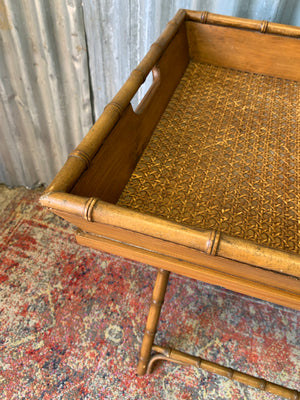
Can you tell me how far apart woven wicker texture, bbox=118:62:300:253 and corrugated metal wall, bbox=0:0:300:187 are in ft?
0.96

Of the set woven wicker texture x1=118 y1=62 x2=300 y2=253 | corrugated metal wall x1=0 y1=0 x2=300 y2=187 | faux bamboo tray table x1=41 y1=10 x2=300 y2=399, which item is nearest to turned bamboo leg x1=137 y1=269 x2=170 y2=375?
faux bamboo tray table x1=41 y1=10 x2=300 y2=399

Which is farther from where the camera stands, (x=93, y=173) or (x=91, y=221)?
(x=93, y=173)

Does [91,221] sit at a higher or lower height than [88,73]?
higher

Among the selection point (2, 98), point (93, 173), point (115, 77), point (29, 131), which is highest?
point (93, 173)

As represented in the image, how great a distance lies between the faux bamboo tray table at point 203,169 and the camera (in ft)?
1.85

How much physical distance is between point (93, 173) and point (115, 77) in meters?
0.94

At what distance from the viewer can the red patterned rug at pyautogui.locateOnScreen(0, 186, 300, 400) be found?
1159 mm

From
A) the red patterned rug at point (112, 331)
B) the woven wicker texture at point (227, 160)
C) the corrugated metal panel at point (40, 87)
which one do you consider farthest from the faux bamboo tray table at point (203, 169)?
the corrugated metal panel at point (40, 87)

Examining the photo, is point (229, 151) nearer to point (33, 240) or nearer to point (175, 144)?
point (175, 144)

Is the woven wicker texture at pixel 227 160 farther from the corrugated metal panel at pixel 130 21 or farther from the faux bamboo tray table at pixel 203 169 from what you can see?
the corrugated metal panel at pixel 130 21

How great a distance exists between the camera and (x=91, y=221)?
1.89 ft

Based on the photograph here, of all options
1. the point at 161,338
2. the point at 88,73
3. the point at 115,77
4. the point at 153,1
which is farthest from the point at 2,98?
the point at 161,338

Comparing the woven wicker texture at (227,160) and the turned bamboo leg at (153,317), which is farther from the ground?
the woven wicker texture at (227,160)

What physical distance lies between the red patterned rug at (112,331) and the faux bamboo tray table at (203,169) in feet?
0.46
